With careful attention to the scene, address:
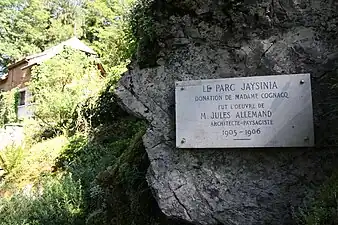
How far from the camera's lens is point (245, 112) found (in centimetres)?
281

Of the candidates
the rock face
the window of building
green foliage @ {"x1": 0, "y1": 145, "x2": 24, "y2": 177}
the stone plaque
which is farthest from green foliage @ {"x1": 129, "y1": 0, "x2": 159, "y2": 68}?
the window of building

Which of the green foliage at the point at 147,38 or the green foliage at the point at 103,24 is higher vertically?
the green foliage at the point at 103,24

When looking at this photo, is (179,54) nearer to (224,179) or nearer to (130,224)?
(224,179)

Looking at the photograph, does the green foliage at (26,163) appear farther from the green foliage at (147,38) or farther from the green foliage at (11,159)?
the green foliage at (147,38)

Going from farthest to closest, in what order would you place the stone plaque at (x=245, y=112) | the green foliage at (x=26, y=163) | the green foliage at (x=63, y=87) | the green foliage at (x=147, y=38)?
the green foliage at (x=63, y=87)
the green foliage at (x=26, y=163)
the green foliage at (x=147, y=38)
the stone plaque at (x=245, y=112)

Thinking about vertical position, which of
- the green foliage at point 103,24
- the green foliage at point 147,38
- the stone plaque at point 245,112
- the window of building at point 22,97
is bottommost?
the stone plaque at point 245,112

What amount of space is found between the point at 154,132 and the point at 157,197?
0.53 metres

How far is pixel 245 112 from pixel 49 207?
2.55 m

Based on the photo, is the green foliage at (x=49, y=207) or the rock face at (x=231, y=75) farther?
the green foliage at (x=49, y=207)

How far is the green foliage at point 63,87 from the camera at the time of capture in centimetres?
978

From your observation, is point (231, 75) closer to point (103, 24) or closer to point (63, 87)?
point (63, 87)

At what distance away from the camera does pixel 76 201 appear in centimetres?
416

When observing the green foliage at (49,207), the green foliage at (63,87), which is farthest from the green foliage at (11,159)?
the green foliage at (49,207)

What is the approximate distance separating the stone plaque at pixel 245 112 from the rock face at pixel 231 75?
107 millimetres
